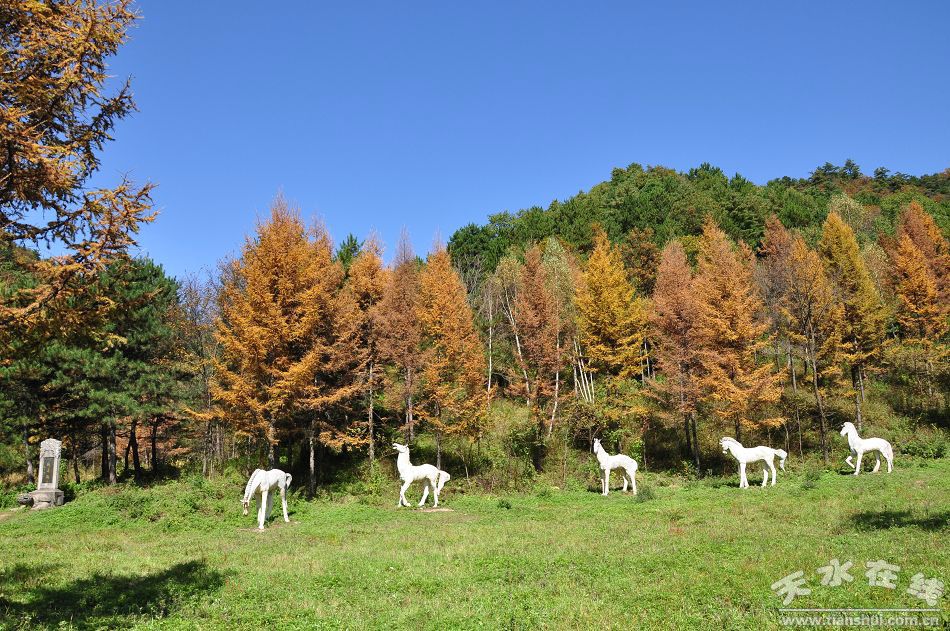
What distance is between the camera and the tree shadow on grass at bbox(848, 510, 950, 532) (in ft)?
36.3

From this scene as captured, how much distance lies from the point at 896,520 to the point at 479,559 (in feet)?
31.6

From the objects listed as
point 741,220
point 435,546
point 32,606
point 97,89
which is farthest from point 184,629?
point 741,220

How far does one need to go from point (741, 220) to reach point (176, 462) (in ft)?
205

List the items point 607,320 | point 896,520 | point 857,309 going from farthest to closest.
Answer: point 857,309 → point 607,320 → point 896,520

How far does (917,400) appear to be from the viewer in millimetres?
31453

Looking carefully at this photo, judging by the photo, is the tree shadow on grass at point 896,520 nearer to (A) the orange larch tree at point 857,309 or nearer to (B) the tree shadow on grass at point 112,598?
(B) the tree shadow on grass at point 112,598

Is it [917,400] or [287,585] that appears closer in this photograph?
[287,585]

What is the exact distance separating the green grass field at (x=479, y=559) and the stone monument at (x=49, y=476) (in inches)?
127

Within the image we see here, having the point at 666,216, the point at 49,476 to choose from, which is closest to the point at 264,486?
the point at 49,476

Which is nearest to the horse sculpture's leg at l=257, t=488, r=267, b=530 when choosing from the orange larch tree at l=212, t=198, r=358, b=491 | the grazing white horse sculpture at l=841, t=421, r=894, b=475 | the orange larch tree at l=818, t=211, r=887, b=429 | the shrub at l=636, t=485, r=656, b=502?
the orange larch tree at l=212, t=198, r=358, b=491

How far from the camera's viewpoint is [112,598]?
8.75 metres

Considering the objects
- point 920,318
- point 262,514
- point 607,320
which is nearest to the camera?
point 262,514

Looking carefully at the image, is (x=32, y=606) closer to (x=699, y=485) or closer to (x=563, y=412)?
(x=699, y=485)

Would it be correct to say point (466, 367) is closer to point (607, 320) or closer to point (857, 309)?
point (607, 320)
